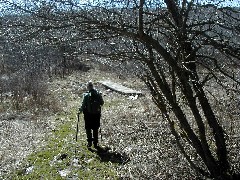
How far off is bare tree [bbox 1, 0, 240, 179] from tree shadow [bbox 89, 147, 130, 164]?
272 cm

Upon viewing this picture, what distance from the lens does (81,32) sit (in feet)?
23.6

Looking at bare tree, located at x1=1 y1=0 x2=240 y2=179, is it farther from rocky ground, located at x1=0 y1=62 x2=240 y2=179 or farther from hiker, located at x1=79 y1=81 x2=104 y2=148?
hiker, located at x1=79 y1=81 x2=104 y2=148

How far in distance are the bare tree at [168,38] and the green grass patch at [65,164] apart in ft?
8.79

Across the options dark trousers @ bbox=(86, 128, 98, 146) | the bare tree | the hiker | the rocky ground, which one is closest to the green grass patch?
dark trousers @ bbox=(86, 128, 98, 146)

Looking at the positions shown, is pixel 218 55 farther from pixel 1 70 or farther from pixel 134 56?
pixel 1 70

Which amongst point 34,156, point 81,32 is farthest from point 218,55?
point 34,156

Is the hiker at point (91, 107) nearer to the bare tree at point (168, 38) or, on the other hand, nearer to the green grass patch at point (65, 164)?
the green grass patch at point (65, 164)

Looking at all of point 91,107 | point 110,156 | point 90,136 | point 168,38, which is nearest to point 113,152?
point 110,156

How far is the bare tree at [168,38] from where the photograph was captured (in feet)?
22.7

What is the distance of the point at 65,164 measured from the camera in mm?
10953

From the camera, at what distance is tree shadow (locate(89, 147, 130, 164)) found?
1088 centimetres

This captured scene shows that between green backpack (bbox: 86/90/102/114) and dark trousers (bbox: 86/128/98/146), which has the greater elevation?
green backpack (bbox: 86/90/102/114)

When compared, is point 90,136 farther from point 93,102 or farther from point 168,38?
point 168,38

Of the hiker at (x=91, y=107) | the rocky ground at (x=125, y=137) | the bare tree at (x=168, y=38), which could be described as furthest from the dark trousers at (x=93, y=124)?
the bare tree at (x=168, y=38)
